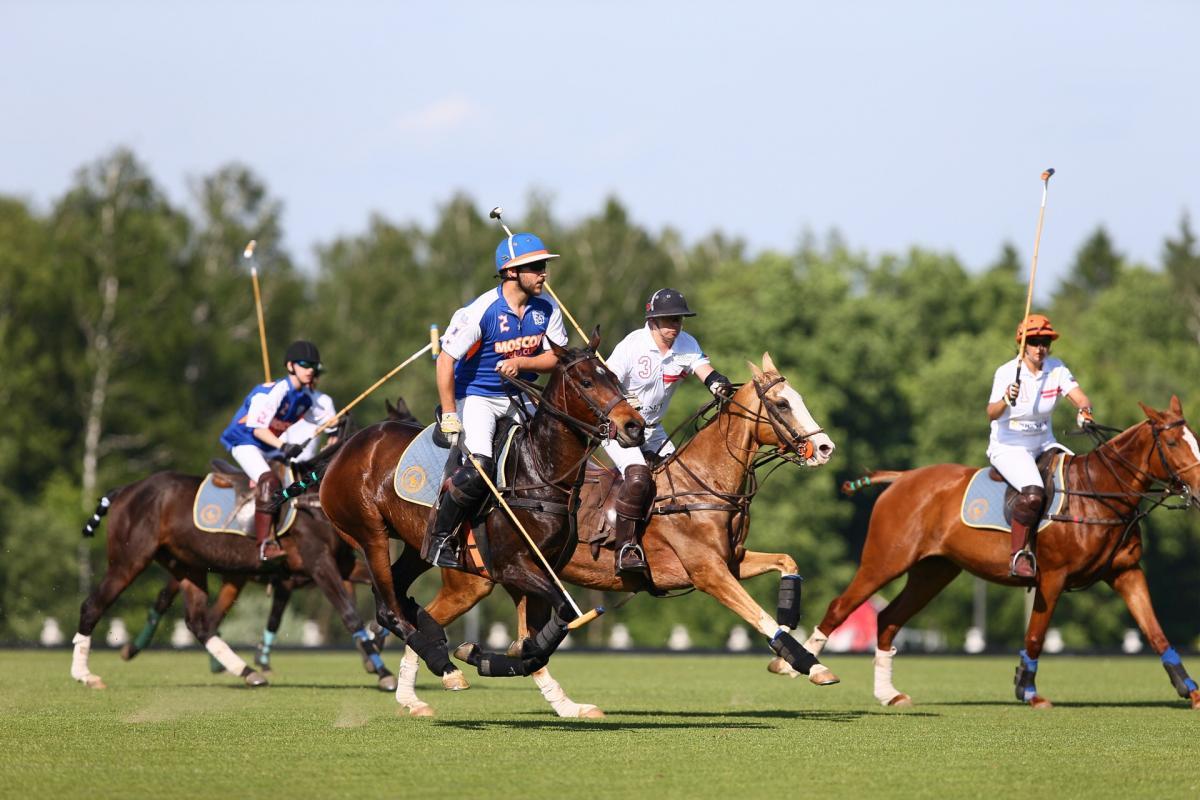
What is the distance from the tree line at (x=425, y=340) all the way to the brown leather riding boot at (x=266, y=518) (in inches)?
948

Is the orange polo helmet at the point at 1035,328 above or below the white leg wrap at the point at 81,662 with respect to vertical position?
above

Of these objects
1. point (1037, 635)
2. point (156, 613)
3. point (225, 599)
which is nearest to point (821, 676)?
point (1037, 635)

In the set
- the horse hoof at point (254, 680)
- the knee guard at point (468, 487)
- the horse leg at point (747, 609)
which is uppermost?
the knee guard at point (468, 487)

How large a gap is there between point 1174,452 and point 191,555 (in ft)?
30.3

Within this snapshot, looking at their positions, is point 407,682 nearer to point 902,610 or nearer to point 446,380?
point 446,380

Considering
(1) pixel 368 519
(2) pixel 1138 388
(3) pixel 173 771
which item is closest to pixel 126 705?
(1) pixel 368 519

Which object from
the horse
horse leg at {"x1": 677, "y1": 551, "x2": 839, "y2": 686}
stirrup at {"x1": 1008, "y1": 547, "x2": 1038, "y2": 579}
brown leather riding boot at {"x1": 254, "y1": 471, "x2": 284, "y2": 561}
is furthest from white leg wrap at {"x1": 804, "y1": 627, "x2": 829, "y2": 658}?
brown leather riding boot at {"x1": 254, "y1": 471, "x2": 284, "y2": 561}

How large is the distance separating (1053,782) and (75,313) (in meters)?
43.2

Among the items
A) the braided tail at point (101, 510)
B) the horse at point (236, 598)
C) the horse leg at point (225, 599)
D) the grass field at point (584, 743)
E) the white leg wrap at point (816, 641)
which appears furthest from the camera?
the horse at point (236, 598)

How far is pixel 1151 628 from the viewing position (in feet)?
48.3

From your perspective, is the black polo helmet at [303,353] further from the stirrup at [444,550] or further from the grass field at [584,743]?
the stirrup at [444,550]

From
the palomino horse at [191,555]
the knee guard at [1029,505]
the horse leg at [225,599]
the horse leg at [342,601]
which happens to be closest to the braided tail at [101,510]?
the palomino horse at [191,555]

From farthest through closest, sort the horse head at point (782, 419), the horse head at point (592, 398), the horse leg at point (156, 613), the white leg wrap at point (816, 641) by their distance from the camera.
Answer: the horse leg at point (156, 613) → the white leg wrap at point (816, 641) → the horse head at point (782, 419) → the horse head at point (592, 398)

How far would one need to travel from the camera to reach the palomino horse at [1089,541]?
14727mm
